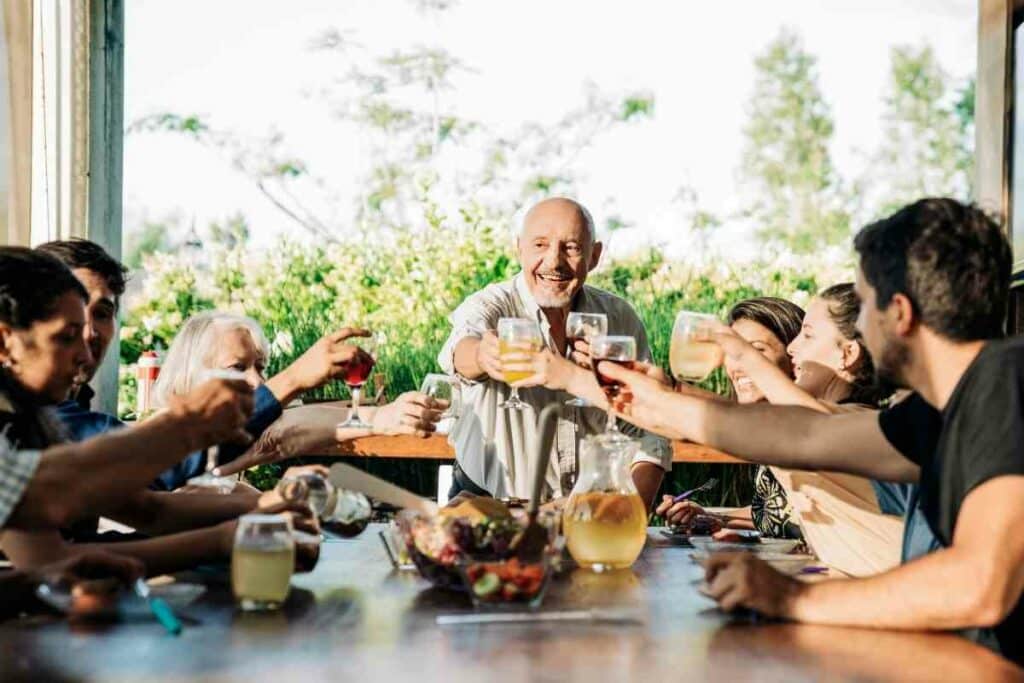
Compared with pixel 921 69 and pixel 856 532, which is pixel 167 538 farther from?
pixel 921 69

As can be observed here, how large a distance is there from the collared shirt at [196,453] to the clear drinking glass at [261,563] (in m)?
0.83

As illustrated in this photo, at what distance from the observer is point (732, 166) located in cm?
1157

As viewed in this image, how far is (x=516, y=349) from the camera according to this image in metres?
3.40

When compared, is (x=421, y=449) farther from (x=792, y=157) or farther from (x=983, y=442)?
(x=792, y=157)

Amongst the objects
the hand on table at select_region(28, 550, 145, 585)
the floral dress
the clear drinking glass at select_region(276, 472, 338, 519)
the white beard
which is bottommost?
the floral dress

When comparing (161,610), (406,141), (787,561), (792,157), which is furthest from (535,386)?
(792,157)

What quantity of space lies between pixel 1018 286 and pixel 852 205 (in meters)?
7.84

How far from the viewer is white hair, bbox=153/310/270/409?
155 inches

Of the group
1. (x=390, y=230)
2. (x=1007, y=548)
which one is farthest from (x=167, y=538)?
(x=390, y=230)

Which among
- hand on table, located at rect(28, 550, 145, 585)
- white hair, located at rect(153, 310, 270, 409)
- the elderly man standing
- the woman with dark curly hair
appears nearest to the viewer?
hand on table, located at rect(28, 550, 145, 585)

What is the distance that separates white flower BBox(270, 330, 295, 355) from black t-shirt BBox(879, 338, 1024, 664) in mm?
4642

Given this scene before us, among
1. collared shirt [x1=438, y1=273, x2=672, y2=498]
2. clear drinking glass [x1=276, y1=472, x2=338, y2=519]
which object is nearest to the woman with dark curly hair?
collared shirt [x1=438, y1=273, x2=672, y2=498]

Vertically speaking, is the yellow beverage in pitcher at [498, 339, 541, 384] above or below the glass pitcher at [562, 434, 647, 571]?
above

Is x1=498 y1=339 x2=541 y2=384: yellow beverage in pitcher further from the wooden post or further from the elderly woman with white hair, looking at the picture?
the wooden post
